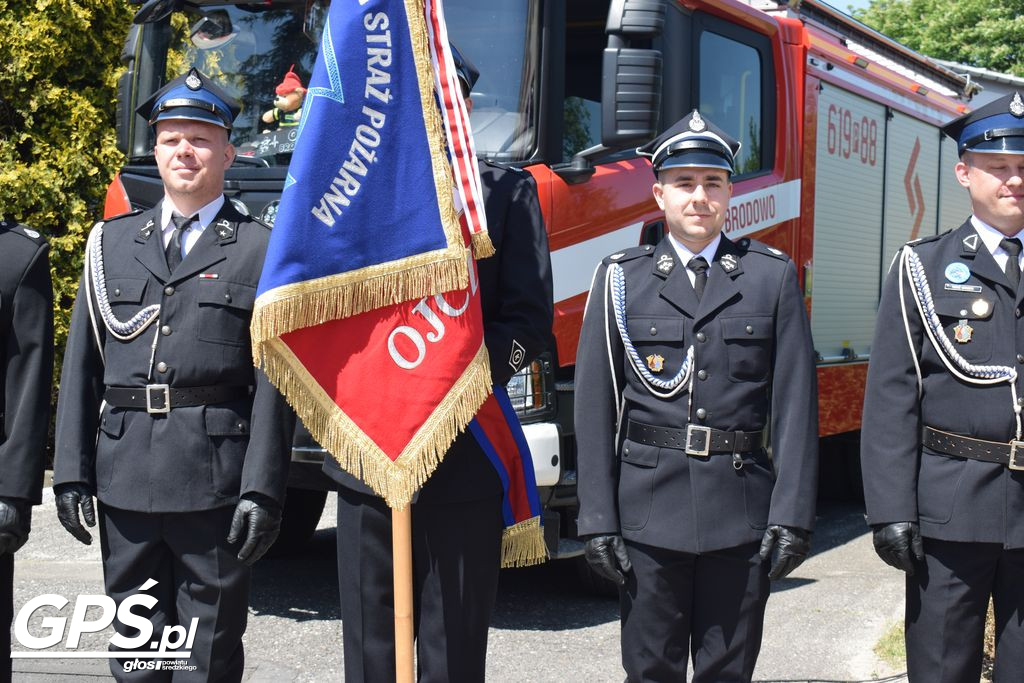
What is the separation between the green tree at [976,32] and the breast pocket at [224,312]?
73.0 feet

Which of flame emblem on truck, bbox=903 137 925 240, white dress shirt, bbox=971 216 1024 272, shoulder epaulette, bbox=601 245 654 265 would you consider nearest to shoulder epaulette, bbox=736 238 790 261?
shoulder epaulette, bbox=601 245 654 265

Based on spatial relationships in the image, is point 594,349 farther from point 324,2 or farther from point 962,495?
point 324,2

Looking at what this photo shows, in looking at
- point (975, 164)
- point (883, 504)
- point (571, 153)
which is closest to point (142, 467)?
point (883, 504)

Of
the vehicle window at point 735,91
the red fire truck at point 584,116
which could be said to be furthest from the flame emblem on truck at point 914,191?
the vehicle window at point 735,91

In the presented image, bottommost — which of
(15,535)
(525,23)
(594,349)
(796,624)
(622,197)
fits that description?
(796,624)

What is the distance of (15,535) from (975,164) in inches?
110

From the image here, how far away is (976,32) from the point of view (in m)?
23.6

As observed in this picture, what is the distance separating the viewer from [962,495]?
3.21 metres

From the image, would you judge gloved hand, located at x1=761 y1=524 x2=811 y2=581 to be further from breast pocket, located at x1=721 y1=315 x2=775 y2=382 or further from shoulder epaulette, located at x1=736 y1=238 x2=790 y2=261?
shoulder epaulette, located at x1=736 y1=238 x2=790 y2=261

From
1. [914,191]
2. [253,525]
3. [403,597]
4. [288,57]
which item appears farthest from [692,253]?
[914,191]

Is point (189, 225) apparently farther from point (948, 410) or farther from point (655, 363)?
point (948, 410)

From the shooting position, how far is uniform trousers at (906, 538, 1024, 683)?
10.5 feet

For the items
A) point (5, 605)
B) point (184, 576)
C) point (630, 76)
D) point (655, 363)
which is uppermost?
point (630, 76)

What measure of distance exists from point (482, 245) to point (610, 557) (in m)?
0.91
